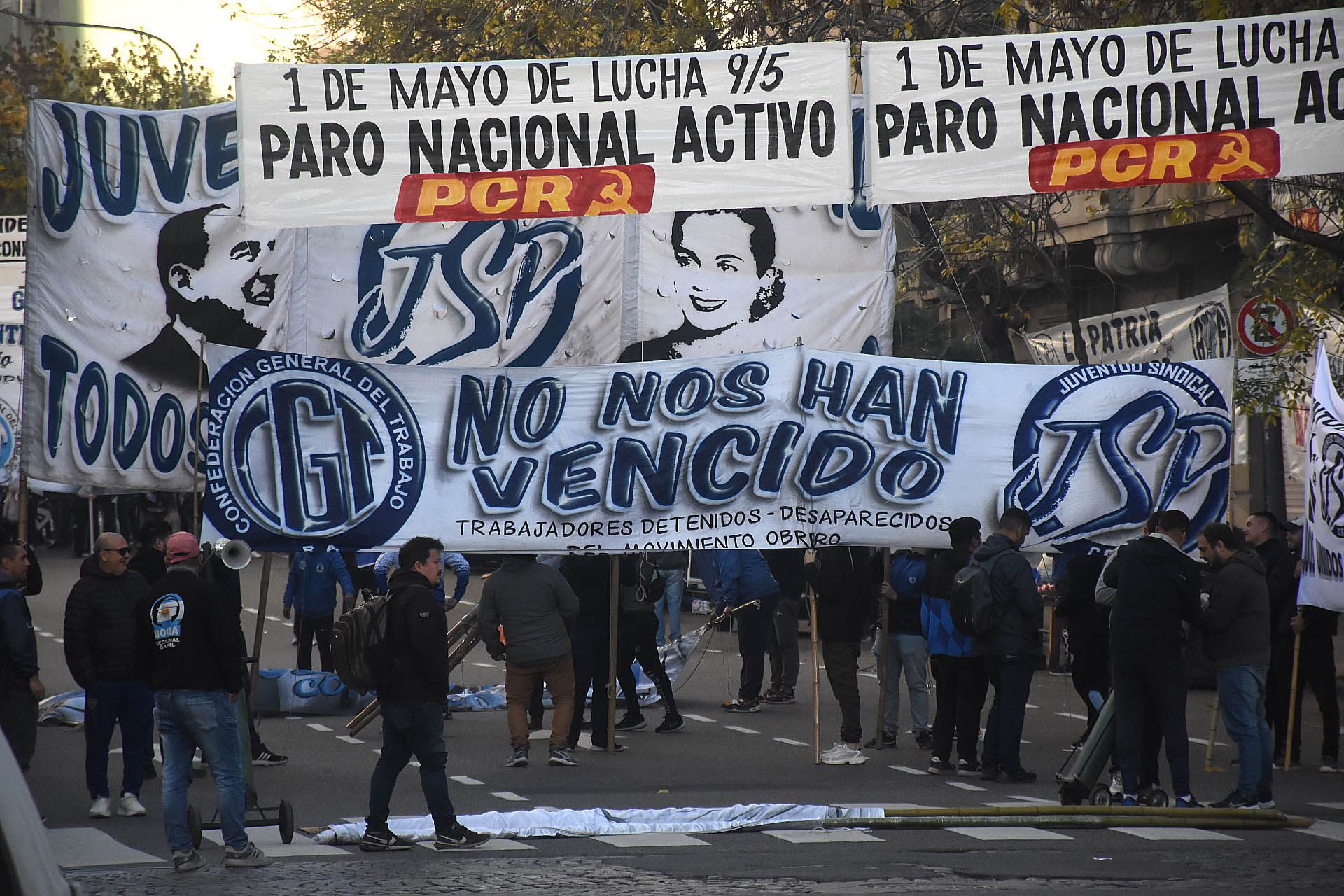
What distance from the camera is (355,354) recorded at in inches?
440

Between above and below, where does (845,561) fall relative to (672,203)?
below

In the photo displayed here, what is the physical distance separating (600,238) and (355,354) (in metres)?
1.97

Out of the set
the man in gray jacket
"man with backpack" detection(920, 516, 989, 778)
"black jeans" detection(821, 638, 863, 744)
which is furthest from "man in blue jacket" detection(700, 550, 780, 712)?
"man with backpack" detection(920, 516, 989, 778)

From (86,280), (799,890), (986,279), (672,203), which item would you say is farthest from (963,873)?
(986,279)

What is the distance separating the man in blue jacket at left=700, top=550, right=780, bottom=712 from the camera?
1433cm

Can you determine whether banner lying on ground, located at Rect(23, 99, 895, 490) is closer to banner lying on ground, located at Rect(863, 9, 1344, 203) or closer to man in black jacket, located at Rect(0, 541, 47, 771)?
man in black jacket, located at Rect(0, 541, 47, 771)

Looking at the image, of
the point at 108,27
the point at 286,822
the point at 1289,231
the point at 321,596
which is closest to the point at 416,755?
the point at 286,822

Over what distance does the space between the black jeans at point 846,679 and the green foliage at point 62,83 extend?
18449 millimetres

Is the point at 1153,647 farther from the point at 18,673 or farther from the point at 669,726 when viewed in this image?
the point at 18,673

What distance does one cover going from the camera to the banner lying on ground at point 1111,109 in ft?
31.9

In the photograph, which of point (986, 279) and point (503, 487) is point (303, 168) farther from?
point (986, 279)

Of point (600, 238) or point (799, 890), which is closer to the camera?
point (799, 890)

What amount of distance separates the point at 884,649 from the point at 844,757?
3.12ft

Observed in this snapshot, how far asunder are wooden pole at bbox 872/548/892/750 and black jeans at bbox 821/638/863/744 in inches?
Result: 9.1
